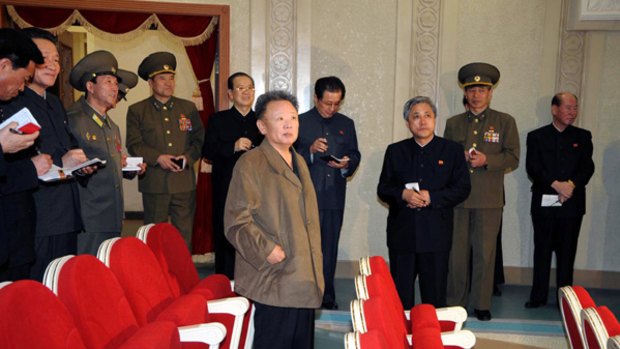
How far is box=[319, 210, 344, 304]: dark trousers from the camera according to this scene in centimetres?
429

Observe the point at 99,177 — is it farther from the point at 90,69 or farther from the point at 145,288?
the point at 145,288

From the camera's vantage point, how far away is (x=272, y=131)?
2.61 m

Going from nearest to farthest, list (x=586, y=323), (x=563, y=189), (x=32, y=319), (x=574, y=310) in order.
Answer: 1. (x=32, y=319)
2. (x=586, y=323)
3. (x=574, y=310)
4. (x=563, y=189)

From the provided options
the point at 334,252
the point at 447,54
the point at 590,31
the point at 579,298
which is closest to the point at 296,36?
the point at 447,54

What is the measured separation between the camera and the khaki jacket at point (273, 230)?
2.50 meters

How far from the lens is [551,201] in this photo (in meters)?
4.52

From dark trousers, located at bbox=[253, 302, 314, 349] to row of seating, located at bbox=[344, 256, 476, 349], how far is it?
0.41 meters

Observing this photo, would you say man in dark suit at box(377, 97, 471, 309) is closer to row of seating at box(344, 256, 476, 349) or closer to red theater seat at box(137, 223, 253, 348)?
row of seating at box(344, 256, 476, 349)

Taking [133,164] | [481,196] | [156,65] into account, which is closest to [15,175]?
[133,164]

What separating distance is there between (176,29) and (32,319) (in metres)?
4.14

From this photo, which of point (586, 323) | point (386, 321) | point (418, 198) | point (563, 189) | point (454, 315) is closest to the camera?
point (386, 321)

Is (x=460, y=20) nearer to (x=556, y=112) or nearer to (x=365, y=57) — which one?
(x=365, y=57)

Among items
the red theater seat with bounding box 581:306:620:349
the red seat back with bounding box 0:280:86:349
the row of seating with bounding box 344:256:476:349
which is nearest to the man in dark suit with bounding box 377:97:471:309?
the row of seating with bounding box 344:256:476:349

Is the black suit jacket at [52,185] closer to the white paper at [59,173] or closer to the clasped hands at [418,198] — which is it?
the white paper at [59,173]
